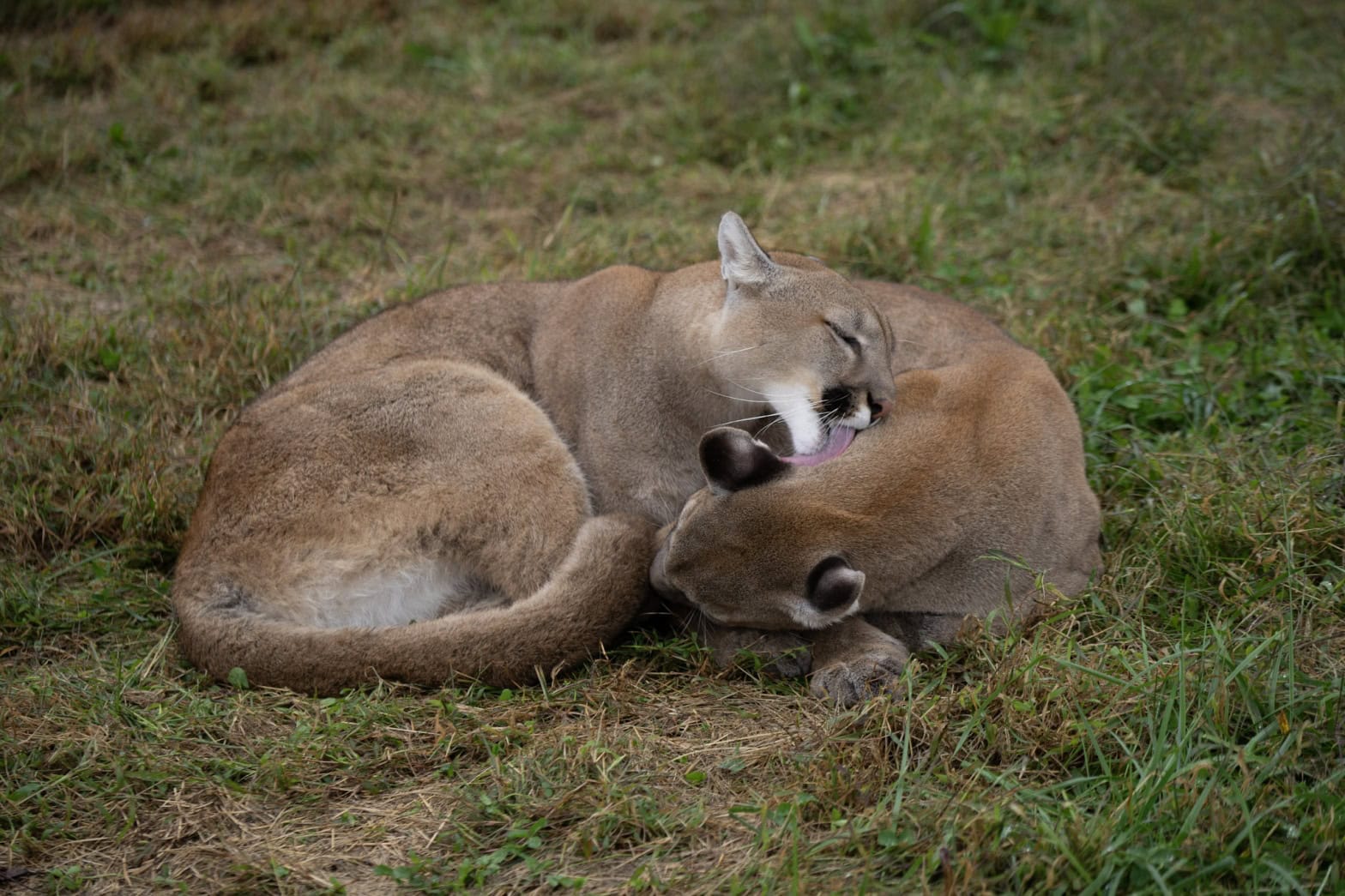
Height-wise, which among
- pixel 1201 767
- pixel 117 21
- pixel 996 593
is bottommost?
pixel 996 593

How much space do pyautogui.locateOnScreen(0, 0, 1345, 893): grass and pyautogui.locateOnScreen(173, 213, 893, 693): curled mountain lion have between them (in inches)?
9.4

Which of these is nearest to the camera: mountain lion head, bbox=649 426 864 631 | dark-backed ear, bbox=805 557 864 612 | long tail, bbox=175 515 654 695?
dark-backed ear, bbox=805 557 864 612

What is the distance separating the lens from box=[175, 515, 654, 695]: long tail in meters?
4.71

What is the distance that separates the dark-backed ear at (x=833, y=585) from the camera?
434 cm

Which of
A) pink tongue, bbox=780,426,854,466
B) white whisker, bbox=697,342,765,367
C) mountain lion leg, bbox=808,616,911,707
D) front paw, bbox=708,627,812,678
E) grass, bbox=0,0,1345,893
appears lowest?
front paw, bbox=708,627,812,678

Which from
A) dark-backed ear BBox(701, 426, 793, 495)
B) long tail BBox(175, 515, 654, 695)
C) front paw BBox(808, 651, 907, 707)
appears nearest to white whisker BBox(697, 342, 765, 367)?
dark-backed ear BBox(701, 426, 793, 495)

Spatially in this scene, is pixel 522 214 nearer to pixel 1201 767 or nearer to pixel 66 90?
pixel 66 90

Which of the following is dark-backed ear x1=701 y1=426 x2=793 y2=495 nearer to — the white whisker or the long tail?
the long tail

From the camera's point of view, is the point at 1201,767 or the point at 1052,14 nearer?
the point at 1201,767

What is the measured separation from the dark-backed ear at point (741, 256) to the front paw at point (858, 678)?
173 centimetres

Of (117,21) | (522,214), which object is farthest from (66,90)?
(522,214)

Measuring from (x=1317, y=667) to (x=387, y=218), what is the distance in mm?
6295

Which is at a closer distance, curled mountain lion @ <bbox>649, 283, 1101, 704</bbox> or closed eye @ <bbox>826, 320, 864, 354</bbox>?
curled mountain lion @ <bbox>649, 283, 1101, 704</bbox>

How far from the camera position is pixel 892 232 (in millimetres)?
7840
